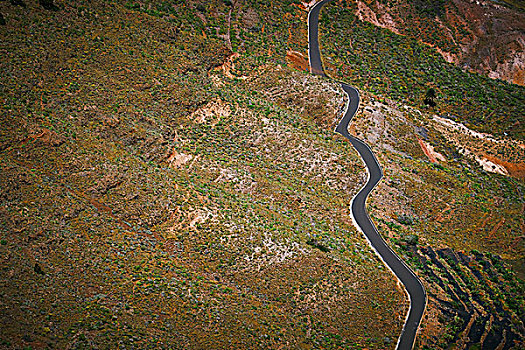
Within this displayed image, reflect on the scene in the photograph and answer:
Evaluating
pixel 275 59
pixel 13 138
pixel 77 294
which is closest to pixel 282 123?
pixel 275 59

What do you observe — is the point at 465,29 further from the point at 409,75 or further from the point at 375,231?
the point at 375,231

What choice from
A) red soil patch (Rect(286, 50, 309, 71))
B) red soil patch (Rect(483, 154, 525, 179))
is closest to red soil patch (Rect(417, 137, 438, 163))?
red soil patch (Rect(483, 154, 525, 179))

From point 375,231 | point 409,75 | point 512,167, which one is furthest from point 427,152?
point 375,231

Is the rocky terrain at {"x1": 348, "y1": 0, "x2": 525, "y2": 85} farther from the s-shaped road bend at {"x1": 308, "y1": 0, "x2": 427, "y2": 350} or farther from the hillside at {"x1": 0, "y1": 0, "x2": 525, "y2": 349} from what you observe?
the s-shaped road bend at {"x1": 308, "y1": 0, "x2": 427, "y2": 350}

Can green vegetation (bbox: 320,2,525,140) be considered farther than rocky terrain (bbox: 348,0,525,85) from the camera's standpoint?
No

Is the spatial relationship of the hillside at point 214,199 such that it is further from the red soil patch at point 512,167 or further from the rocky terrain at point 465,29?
the rocky terrain at point 465,29

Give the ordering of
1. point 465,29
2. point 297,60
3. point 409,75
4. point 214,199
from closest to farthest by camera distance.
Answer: point 214,199 < point 297,60 < point 409,75 < point 465,29
